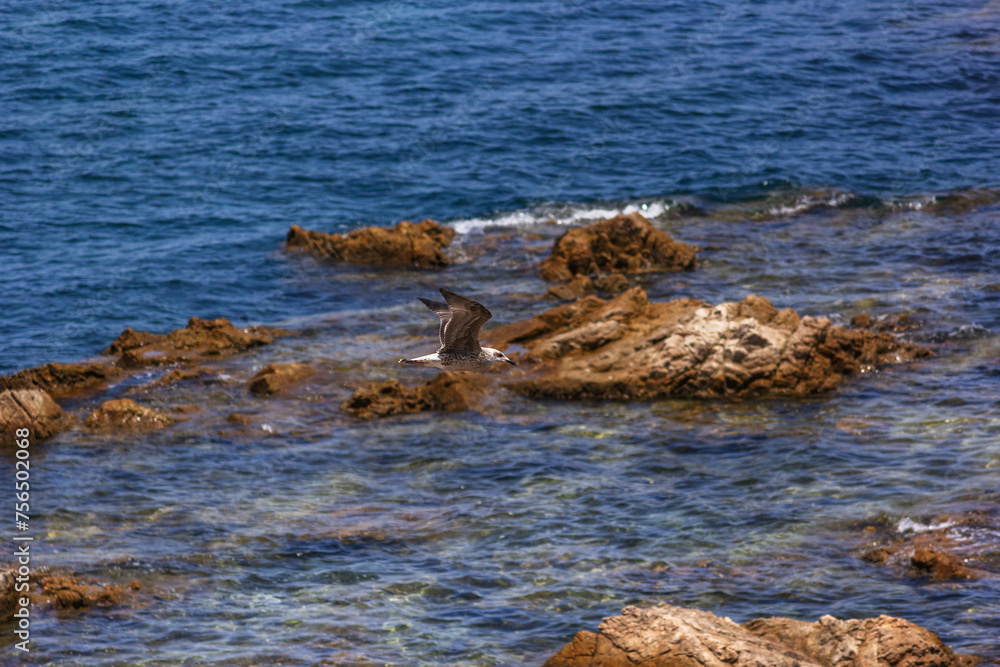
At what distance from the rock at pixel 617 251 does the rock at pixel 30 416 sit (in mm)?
11205

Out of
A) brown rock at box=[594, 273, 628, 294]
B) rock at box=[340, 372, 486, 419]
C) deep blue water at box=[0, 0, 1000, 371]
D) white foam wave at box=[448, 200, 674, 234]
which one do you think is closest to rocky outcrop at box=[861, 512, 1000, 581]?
rock at box=[340, 372, 486, 419]

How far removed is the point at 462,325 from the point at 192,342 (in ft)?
34.8

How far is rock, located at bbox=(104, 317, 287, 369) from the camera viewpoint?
2214cm

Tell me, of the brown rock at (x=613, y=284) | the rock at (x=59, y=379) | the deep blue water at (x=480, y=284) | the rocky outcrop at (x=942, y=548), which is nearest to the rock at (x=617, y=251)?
the deep blue water at (x=480, y=284)

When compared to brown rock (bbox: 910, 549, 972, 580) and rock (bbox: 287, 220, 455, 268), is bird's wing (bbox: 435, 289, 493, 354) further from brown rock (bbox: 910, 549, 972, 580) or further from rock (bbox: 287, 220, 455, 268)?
rock (bbox: 287, 220, 455, 268)

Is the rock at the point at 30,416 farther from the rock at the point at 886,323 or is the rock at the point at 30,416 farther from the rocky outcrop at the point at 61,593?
the rock at the point at 886,323

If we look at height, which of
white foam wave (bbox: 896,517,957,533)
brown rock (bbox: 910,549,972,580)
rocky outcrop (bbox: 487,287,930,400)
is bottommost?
white foam wave (bbox: 896,517,957,533)

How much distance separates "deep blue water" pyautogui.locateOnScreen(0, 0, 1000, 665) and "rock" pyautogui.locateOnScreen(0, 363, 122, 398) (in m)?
0.87

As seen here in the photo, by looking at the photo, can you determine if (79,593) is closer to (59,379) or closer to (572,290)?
(59,379)

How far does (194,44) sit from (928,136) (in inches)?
1032

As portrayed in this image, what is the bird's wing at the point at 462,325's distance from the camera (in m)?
12.8

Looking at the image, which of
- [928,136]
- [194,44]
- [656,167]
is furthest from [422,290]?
[194,44]

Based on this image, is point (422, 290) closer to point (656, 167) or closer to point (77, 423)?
point (77, 423)

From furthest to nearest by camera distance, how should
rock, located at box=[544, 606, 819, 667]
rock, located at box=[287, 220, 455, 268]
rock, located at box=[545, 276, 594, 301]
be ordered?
rock, located at box=[287, 220, 455, 268] → rock, located at box=[545, 276, 594, 301] → rock, located at box=[544, 606, 819, 667]
